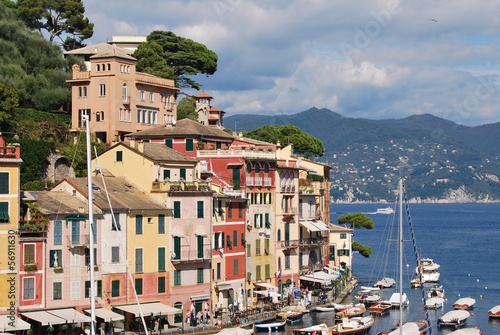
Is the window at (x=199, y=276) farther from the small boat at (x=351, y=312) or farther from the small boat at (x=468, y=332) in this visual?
the small boat at (x=468, y=332)

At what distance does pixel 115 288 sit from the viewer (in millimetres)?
56094

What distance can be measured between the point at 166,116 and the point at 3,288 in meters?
45.9

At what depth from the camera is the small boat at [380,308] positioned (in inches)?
3118

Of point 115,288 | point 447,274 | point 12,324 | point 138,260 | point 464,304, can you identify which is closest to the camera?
point 12,324

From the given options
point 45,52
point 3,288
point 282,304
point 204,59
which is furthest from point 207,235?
point 204,59

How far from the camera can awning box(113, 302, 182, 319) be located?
5496cm

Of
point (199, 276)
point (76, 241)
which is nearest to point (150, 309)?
point (76, 241)

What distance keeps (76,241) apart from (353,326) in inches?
985

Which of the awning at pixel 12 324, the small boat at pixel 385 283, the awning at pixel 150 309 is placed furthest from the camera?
the small boat at pixel 385 283

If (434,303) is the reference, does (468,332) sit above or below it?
below

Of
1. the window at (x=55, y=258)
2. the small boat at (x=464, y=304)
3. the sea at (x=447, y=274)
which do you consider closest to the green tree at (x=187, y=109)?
the sea at (x=447, y=274)

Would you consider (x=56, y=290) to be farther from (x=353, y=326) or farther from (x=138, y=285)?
(x=353, y=326)

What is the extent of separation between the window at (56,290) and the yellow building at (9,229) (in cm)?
250

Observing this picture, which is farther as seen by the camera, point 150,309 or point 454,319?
point 454,319
